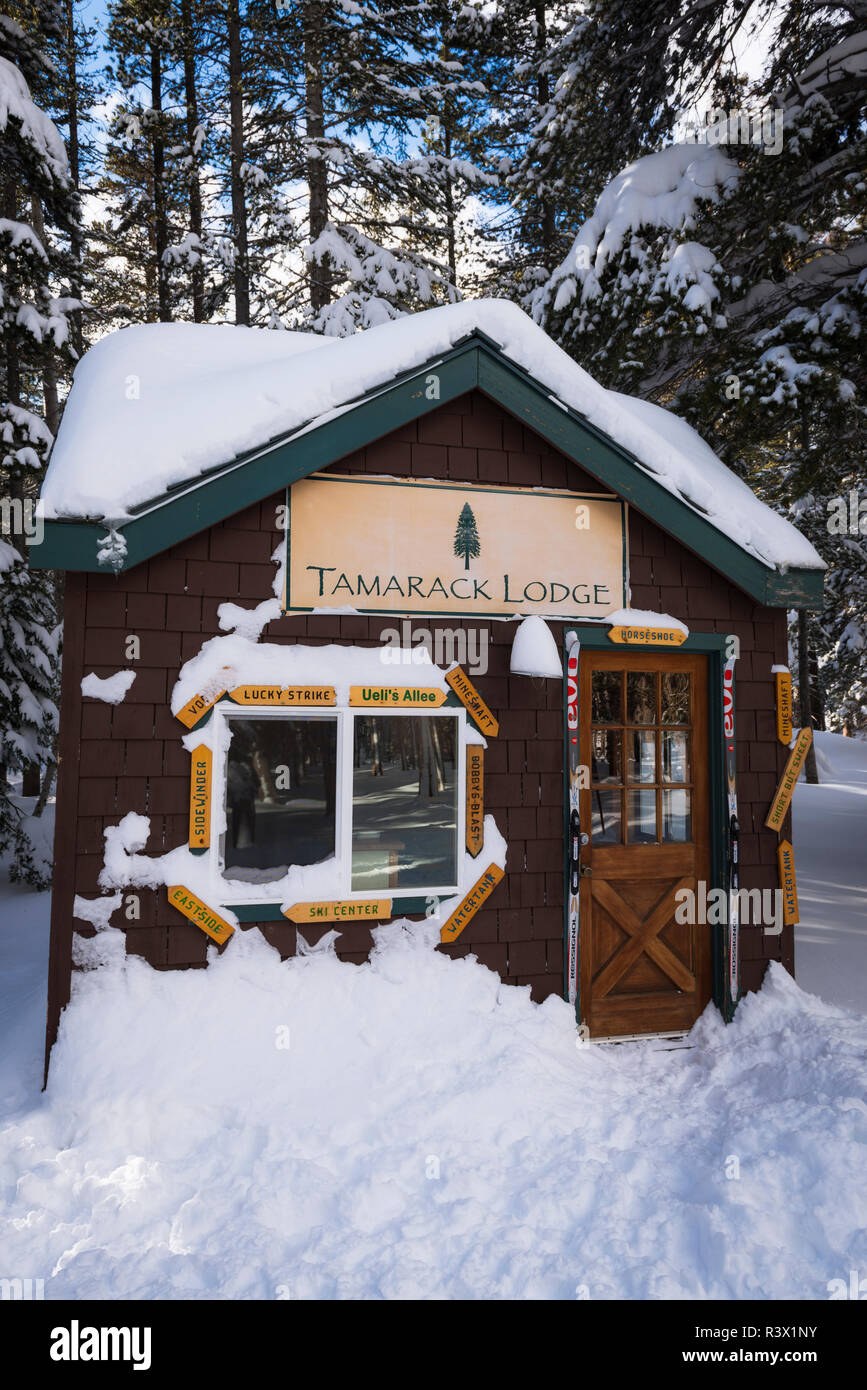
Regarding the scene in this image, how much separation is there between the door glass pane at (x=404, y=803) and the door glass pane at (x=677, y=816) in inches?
64.2

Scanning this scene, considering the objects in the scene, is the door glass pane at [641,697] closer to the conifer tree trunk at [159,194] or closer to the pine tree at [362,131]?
the pine tree at [362,131]

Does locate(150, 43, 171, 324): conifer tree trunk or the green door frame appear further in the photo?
locate(150, 43, 171, 324): conifer tree trunk

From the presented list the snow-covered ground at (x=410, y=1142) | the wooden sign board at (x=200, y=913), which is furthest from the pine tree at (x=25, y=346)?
the wooden sign board at (x=200, y=913)

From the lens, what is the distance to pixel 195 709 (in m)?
4.82

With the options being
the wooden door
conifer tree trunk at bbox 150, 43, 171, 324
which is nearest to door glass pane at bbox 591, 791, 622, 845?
the wooden door

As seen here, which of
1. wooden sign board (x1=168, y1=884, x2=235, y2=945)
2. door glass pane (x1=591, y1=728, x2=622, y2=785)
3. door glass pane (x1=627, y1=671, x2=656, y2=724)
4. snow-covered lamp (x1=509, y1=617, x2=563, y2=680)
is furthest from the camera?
door glass pane (x1=627, y1=671, x2=656, y2=724)

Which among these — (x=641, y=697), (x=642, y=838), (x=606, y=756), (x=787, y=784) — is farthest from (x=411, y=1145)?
(x=787, y=784)

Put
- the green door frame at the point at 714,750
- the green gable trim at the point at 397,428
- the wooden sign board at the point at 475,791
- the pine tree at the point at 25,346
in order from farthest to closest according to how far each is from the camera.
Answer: the pine tree at the point at 25,346
the green door frame at the point at 714,750
the wooden sign board at the point at 475,791
the green gable trim at the point at 397,428

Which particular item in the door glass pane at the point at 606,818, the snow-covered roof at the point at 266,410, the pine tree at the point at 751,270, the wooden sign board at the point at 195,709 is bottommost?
the door glass pane at the point at 606,818

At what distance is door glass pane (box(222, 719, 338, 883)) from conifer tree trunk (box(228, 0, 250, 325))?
10.7 m

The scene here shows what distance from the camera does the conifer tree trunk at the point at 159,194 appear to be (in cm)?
1379

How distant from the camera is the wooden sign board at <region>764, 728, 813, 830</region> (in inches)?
231

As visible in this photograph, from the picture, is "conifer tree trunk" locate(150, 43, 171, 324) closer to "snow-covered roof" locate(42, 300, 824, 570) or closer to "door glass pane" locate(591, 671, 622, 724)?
"snow-covered roof" locate(42, 300, 824, 570)

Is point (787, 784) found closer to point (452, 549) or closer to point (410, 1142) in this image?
point (452, 549)
